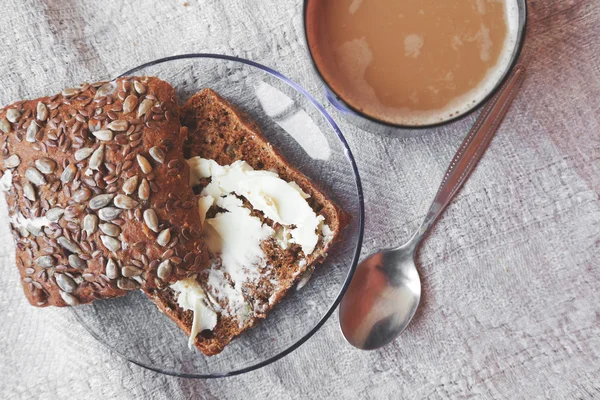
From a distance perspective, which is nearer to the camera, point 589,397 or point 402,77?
point 402,77

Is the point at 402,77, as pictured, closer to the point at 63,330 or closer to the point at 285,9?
the point at 285,9

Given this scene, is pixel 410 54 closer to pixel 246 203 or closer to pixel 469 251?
pixel 246 203

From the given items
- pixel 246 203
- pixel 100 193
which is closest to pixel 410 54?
pixel 246 203

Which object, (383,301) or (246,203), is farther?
(383,301)

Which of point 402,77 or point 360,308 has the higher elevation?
point 402,77

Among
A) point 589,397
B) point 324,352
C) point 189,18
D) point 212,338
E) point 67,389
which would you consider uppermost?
point 189,18

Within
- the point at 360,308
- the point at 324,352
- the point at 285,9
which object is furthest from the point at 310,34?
the point at 324,352

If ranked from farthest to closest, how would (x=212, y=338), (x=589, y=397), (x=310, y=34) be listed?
(x=589, y=397) < (x=212, y=338) < (x=310, y=34)
